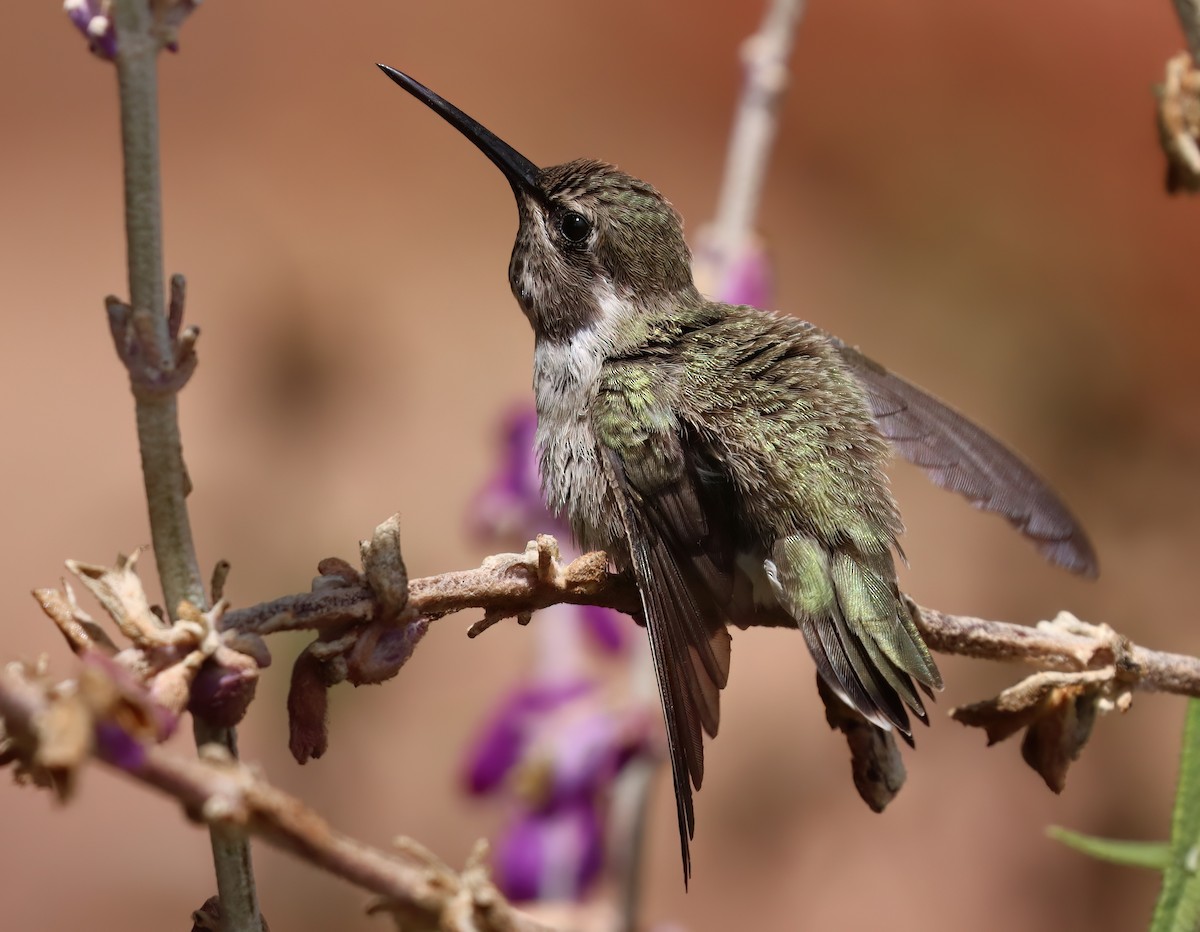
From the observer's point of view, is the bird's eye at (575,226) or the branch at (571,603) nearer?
the branch at (571,603)

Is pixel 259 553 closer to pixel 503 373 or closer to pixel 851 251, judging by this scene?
pixel 503 373

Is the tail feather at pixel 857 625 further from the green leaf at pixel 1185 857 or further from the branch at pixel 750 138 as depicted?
the branch at pixel 750 138

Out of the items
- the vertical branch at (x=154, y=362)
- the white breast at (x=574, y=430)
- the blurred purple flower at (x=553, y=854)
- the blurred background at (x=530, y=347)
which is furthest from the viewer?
the blurred background at (x=530, y=347)

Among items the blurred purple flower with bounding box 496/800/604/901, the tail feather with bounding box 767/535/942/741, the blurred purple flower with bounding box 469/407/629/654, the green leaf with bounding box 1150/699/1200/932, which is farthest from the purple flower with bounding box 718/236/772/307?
the green leaf with bounding box 1150/699/1200/932

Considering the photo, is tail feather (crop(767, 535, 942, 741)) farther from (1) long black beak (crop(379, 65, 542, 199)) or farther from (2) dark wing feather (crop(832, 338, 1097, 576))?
(1) long black beak (crop(379, 65, 542, 199))

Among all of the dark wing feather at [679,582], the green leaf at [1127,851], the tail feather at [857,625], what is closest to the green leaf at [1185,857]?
the green leaf at [1127,851]

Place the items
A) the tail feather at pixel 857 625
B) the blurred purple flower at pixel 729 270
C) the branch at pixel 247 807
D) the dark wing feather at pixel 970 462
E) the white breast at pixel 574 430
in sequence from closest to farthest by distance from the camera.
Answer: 1. the branch at pixel 247 807
2. the tail feather at pixel 857 625
3. the white breast at pixel 574 430
4. the dark wing feather at pixel 970 462
5. the blurred purple flower at pixel 729 270

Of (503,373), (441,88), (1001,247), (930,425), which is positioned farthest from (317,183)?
(930,425)
